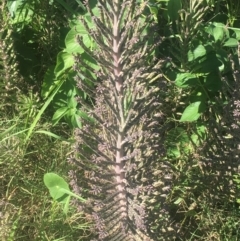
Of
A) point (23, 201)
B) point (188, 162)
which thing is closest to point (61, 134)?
point (23, 201)

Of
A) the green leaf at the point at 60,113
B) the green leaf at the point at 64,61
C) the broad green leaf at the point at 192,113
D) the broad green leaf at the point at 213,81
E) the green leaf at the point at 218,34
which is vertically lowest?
the green leaf at the point at 60,113

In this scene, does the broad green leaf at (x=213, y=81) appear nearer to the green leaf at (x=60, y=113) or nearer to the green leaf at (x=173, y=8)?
the green leaf at (x=173, y=8)

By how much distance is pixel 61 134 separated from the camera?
214cm

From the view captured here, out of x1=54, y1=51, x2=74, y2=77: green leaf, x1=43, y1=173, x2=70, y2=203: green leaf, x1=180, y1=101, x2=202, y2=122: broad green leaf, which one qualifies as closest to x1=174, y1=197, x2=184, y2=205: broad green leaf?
x1=180, y1=101, x2=202, y2=122: broad green leaf

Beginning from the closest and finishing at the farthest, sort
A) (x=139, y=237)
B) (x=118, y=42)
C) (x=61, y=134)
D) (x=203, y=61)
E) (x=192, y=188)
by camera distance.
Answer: (x=118, y=42), (x=139, y=237), (x=203, y=61), (x=192, y=188), (x=61, y=134)

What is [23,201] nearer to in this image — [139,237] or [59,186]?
[59,186]

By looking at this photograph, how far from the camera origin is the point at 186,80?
1.78m

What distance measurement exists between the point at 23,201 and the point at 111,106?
84 centimetres

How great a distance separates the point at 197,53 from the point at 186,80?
11 cm

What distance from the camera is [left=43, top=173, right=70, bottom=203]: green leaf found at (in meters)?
1.75

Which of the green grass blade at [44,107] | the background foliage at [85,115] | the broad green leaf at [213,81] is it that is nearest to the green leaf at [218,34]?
the background foliage at [85,115]

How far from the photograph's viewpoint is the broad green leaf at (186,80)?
178 cm

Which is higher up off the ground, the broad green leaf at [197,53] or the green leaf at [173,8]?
the green leaf at [173,8]

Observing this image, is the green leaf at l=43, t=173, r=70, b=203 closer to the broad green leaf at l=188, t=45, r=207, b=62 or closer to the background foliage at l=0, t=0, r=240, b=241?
the background foliage at l=0, t=0, r=240, b=241
